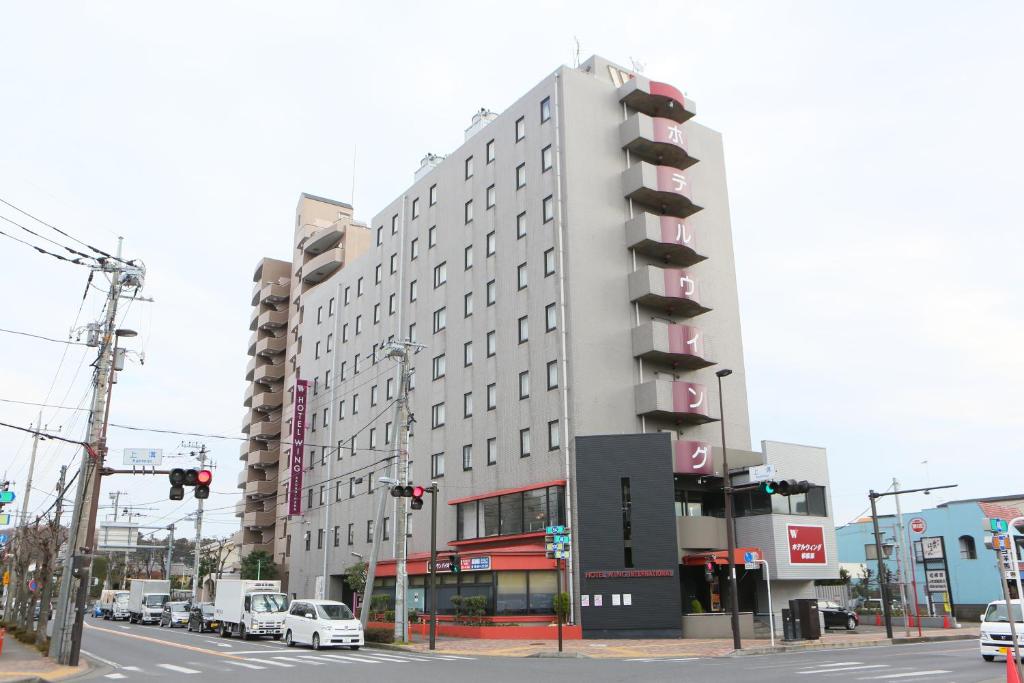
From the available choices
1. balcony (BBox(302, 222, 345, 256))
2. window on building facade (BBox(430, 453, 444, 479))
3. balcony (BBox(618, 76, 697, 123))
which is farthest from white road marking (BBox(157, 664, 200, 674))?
balcony (BBox(302, 222, 345, 256))

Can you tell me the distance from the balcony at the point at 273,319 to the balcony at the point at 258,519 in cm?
1934

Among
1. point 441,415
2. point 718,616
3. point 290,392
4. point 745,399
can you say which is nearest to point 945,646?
point 718,616

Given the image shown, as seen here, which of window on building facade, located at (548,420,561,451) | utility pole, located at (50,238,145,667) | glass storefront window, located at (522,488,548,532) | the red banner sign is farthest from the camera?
window on building facade, located at (548,420,561,451)

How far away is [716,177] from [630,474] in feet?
75.3

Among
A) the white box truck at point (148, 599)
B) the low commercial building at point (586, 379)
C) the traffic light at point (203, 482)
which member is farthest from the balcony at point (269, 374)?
the traffic light at point (203, 482)

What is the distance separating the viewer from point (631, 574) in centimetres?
3875

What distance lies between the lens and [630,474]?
133 feet

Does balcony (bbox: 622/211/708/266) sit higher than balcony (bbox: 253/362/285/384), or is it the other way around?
balcony (bbox: 253/362/285/384)

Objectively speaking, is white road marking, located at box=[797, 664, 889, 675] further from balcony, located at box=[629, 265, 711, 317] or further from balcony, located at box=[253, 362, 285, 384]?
balcony, located at box=[253, 362, 285, 384]

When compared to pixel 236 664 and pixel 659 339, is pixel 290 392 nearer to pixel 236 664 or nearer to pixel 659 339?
pixel 659 339

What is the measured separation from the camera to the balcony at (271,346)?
287 feet

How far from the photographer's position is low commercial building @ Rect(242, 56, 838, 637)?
132 feet

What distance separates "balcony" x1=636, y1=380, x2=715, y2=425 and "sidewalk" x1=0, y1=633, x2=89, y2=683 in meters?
27.8

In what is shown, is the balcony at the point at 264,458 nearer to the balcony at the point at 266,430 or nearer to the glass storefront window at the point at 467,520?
the balcony at the point at 266,430
